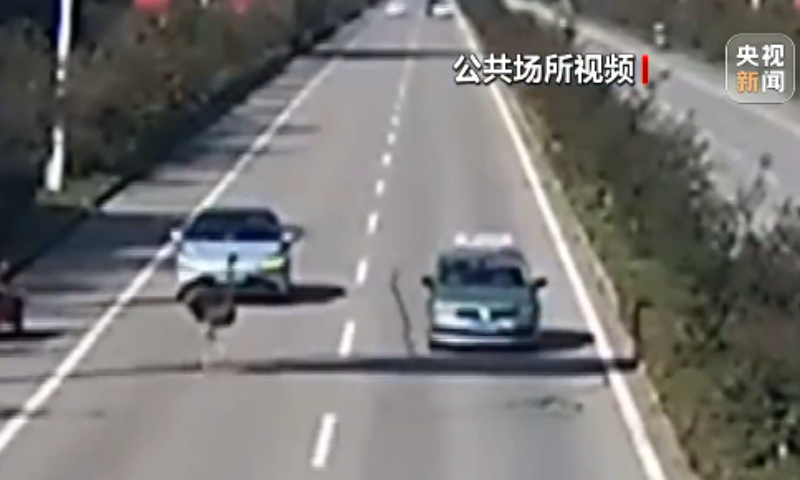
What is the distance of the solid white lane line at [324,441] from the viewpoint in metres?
22.6

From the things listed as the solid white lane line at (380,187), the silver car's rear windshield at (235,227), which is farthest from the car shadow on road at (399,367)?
the solid white lane line at (380,187)

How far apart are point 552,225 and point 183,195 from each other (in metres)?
8.64

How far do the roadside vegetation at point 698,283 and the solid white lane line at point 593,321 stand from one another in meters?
0.48

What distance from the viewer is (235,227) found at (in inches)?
1388

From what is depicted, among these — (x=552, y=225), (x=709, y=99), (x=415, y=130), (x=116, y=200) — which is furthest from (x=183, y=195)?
(x=709, y=99)

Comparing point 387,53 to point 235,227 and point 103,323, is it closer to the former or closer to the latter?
point 235,227

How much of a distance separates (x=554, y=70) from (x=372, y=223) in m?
15.1

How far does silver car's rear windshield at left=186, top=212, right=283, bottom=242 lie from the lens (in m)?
34.9

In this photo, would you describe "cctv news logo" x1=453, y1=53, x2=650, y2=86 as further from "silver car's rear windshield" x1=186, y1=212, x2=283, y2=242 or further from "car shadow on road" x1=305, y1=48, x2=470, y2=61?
"silver car's rear windshield" x1=186, y1=212, x2=283, y2=242

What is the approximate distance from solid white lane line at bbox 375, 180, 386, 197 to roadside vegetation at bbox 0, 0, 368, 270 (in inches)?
206

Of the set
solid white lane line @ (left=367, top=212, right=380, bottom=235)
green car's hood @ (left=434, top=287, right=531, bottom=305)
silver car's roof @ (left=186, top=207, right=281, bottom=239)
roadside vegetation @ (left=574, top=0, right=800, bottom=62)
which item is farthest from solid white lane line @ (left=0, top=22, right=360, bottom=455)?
roadside vegetation @ (left=574, top=0, right=800, bottom=62)

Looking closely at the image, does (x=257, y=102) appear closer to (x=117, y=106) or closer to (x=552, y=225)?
(x=117, y=106)

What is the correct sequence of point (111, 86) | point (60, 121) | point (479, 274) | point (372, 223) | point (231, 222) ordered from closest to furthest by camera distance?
point (479, 274), point (231, 222), point (372, 223), point (60, 121), point (111, 86)

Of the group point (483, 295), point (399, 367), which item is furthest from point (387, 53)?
point (399, 367)
